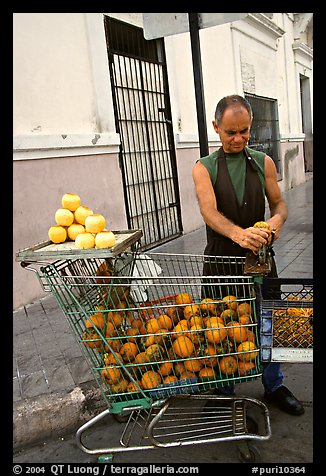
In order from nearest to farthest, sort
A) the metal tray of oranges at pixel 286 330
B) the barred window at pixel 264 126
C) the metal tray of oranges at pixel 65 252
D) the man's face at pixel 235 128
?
the metal tray of oranges at pixel 65 252 < the metal tray of oranges at pixel 286 330 < the man's face at pixel 235 128 < the barred window at pixel 264 126

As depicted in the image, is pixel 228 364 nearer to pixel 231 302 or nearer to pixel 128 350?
pixel 231 302

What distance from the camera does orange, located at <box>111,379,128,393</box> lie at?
7.16 ft

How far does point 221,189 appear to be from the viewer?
8.61 ft

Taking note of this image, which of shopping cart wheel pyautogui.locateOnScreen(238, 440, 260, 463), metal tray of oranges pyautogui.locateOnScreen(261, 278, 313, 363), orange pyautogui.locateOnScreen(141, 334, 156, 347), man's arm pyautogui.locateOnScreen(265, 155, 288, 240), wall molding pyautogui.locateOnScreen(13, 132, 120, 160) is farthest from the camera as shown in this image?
wall molding pyautogui.locateOnScreen(13, 132, 120, 160)

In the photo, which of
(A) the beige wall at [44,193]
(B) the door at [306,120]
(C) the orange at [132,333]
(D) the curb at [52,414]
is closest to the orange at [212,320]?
(C) the orange at [132,333]

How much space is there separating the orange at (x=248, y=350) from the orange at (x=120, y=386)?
0.59 metres

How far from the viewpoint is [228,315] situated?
219 cm

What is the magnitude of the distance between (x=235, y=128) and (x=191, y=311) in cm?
105

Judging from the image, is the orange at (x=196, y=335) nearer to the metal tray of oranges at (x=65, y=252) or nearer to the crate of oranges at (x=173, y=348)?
the crate of oranges at (x=173, y=348)

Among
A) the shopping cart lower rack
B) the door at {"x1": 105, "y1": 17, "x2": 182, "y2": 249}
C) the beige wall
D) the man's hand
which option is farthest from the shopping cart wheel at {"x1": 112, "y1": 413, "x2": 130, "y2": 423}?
the door at {"x1": 105, "y1": 17, "x2": 182, "y2": 249}

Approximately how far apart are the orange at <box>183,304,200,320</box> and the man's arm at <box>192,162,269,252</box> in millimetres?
390

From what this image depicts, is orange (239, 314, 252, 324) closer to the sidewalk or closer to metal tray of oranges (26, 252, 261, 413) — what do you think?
metal tray of oranges (26, 252, 261, 413)

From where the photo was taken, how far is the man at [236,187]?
2467mm
